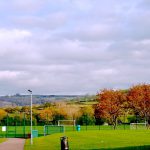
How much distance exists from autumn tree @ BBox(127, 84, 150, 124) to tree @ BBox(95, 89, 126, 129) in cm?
187

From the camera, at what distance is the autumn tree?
330ft

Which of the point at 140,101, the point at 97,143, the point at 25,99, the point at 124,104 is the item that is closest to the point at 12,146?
the point at 97,143

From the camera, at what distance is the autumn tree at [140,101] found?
10069cm

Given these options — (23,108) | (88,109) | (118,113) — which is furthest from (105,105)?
(23,108)

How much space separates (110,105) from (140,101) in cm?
713

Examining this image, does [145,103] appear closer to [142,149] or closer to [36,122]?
[36,122]

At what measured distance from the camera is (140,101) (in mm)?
100938

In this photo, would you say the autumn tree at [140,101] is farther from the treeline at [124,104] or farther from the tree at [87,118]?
the tree at [87,118]

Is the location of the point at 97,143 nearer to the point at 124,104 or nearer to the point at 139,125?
the point at 139,125

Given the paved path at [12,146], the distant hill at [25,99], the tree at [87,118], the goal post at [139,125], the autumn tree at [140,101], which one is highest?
the distant hill at [25,99]

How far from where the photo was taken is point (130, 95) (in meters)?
102

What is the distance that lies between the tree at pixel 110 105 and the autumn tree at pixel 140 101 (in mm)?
1871

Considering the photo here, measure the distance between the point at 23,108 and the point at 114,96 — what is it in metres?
30.0

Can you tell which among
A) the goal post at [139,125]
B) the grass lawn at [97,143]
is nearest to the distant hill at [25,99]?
the goal post at [139,125]
